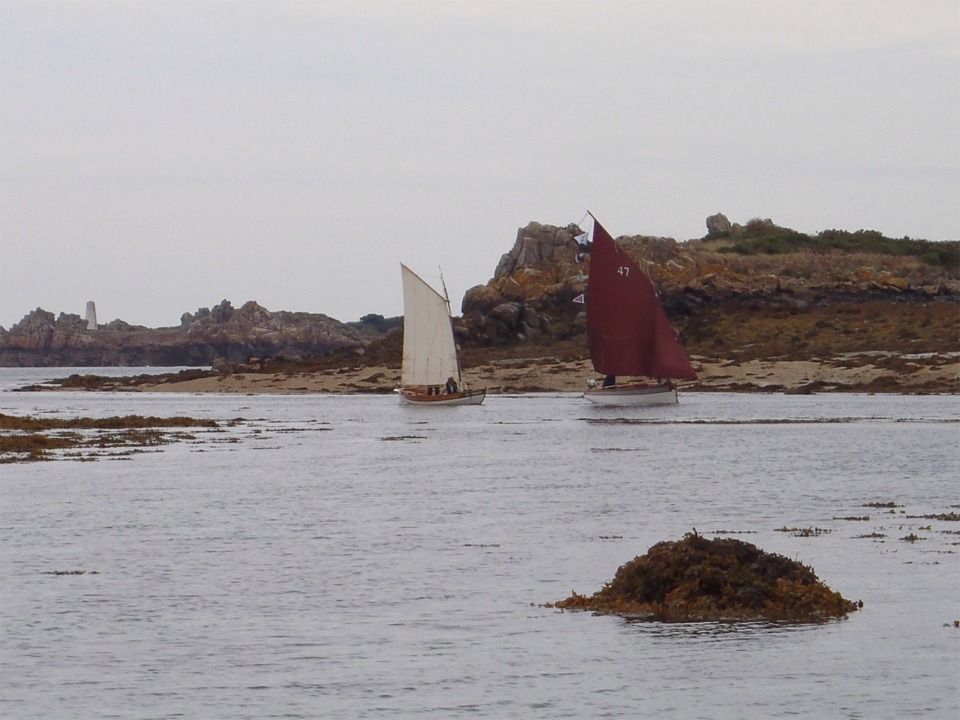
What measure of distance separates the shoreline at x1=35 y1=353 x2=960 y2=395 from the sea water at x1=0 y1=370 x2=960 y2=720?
41591mm

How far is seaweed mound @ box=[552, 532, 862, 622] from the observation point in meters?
18.5

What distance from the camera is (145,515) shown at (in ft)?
102

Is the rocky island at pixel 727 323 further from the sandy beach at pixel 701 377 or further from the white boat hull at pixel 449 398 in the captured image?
the white boat hull at pixel 449 398

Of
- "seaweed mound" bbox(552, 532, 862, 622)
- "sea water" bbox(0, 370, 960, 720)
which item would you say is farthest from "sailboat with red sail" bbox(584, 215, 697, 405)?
"seaweed mound" bbox(552, 532, 862, 622)

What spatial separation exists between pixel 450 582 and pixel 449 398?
2575 inches

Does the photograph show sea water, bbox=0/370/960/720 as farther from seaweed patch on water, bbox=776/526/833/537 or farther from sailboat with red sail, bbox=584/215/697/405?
sailboat with red sail, bbox=584/215/697/405

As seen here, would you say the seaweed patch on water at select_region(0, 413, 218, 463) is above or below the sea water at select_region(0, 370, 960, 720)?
above

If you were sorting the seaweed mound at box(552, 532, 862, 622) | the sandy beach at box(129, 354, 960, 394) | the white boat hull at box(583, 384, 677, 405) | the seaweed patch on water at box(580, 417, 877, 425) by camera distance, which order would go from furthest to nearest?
the sandy beach at box(129, 354, 960, 394), the white boat hull at box(583, 384, 677, 405), the seaweed patch on water at box(580, 417, 877, 425), the seaweed mound at box(552, 532, 862, 622)

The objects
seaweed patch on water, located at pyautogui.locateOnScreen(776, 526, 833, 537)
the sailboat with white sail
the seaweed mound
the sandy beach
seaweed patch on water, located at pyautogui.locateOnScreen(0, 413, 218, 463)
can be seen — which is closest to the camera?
the seaweed mound

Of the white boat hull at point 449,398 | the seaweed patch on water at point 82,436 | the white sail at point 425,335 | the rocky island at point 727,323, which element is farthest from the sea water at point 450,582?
the rocky island at point 727,323

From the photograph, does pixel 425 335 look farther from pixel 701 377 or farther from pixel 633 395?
pixel 701 377

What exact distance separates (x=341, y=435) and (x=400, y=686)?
46.8 m

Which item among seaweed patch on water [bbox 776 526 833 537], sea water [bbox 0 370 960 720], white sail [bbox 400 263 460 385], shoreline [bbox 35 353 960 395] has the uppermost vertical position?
white sail [bbox 400 263 460 385]

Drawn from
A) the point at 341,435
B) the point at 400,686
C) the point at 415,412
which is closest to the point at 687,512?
the point at 400,686
